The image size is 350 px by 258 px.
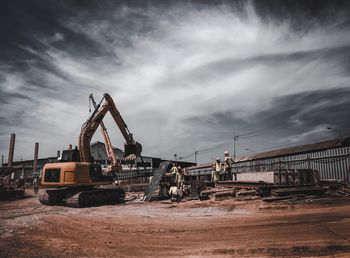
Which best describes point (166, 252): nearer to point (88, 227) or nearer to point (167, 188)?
point (88, 227)

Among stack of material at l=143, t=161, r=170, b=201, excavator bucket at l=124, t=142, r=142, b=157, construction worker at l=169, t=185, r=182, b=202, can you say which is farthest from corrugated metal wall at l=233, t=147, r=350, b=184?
excavator bucket at l=124, t=142, r=142, b=157

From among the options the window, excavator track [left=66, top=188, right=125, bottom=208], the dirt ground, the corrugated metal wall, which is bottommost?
the dirt ground

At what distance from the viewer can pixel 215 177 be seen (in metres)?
19.2

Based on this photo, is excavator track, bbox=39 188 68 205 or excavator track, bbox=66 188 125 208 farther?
excavator track, bbox=39 188 68 205

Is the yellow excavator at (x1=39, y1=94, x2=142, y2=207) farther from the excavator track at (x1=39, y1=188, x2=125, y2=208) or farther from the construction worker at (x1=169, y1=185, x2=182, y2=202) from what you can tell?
the construction worker at (x1=169, y1=185, x2=182, y2=202)

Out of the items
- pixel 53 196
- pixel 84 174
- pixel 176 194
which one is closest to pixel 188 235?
pixel 176 194

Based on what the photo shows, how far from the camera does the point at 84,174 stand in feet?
55.4

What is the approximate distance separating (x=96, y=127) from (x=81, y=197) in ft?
15.3

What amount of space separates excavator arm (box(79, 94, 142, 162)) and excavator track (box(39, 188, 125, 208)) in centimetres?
202

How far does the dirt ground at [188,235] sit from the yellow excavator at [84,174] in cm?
506

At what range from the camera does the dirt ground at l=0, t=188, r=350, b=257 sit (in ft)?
19.9

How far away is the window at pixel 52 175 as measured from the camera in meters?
16.6

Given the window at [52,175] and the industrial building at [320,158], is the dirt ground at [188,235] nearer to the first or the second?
the window at [52,175]

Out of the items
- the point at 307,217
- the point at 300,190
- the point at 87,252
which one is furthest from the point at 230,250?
the point at 300,190
